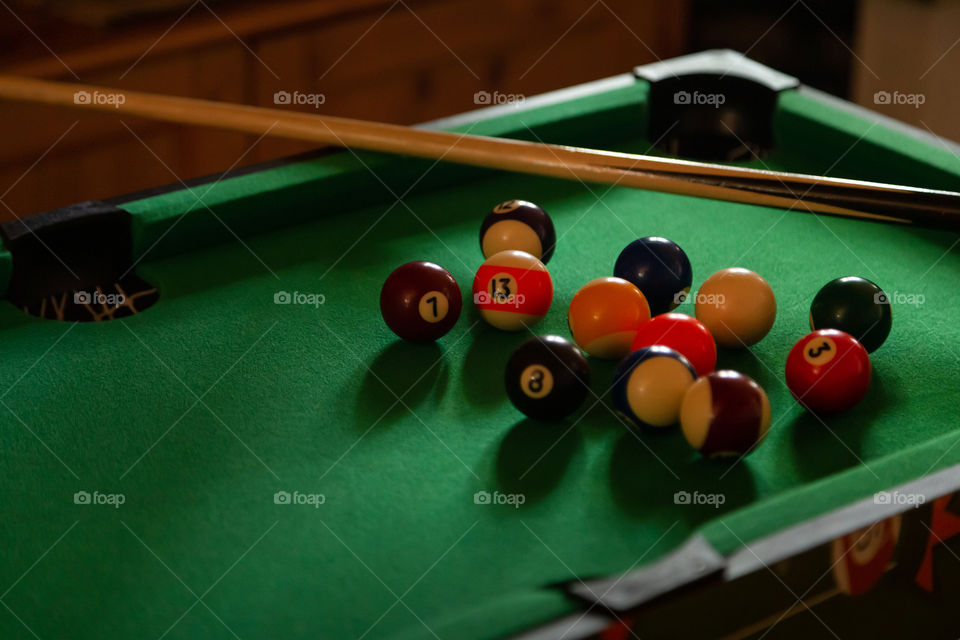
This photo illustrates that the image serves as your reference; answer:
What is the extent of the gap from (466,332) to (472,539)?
1.98ft

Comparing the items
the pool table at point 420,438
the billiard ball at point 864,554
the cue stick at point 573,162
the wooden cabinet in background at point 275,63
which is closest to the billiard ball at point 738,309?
the pool table at point 420,438

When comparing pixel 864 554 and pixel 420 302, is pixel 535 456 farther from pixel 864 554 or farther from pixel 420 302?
pixel 864 554

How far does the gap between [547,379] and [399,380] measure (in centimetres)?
30

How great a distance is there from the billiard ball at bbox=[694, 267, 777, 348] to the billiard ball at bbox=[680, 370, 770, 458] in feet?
0.91

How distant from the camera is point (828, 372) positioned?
168 centimetres

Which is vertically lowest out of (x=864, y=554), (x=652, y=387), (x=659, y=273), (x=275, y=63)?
(x=864, y=554)

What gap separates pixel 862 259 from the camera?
7.22 feet

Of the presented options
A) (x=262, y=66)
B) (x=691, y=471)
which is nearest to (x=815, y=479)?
(x=691, y=471)

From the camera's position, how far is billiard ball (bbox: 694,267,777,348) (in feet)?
6.13

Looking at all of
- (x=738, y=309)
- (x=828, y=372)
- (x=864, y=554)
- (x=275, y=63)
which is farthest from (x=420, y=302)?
(x=275, y=63)

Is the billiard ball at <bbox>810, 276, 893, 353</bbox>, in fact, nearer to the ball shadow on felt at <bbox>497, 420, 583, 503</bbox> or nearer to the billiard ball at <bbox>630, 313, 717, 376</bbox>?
the billiard ball at <bbox>630, 313, 717, 376</bbox>

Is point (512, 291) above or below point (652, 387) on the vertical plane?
above

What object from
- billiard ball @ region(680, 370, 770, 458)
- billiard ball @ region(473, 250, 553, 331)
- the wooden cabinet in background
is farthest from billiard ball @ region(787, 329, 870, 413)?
the wooden cabinet in background

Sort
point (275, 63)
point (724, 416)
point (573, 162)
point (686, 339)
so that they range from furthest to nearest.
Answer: point (275, 63) → point (573, 162) → point (686, 339) → point (724, 416)
